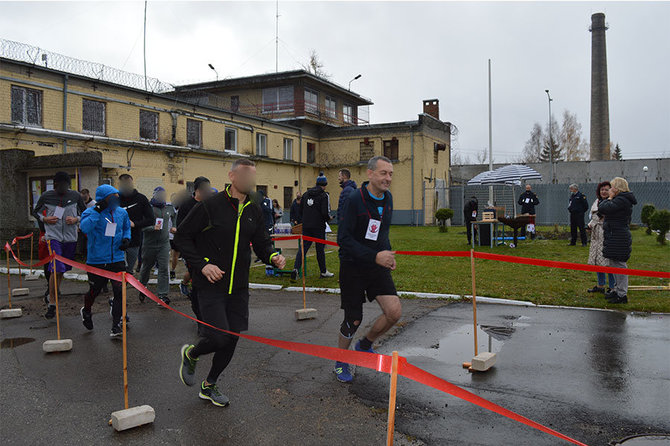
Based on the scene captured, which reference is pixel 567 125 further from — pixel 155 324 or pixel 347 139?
pixel 155 324

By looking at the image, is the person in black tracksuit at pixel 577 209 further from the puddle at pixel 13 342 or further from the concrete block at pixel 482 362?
the puddle at pixel 13 342

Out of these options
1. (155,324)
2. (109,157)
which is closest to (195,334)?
Answer: (155,324)

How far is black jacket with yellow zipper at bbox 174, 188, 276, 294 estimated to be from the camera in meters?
4.16

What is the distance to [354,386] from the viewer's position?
4.70m

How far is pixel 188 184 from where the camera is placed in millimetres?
26828

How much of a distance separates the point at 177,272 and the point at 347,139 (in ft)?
87.6

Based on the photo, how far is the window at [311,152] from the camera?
125ft

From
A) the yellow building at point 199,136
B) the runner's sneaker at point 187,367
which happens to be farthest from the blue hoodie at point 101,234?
the yellow building at point 199,136

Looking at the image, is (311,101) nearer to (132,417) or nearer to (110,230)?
(110,230)

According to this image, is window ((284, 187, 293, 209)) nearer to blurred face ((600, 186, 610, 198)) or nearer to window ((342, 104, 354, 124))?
window ((342, 104, 354, 124))

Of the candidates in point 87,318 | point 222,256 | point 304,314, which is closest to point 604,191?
point 304,314

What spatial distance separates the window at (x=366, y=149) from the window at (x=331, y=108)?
4652 millimetres

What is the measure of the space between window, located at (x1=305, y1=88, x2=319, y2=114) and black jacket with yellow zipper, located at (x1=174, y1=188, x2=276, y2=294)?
33695 millimetres

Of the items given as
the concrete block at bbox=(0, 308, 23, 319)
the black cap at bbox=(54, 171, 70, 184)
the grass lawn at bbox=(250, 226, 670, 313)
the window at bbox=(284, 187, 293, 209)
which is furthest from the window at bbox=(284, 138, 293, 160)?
the concrete block at bbox=(0, 308, 23, 319)
